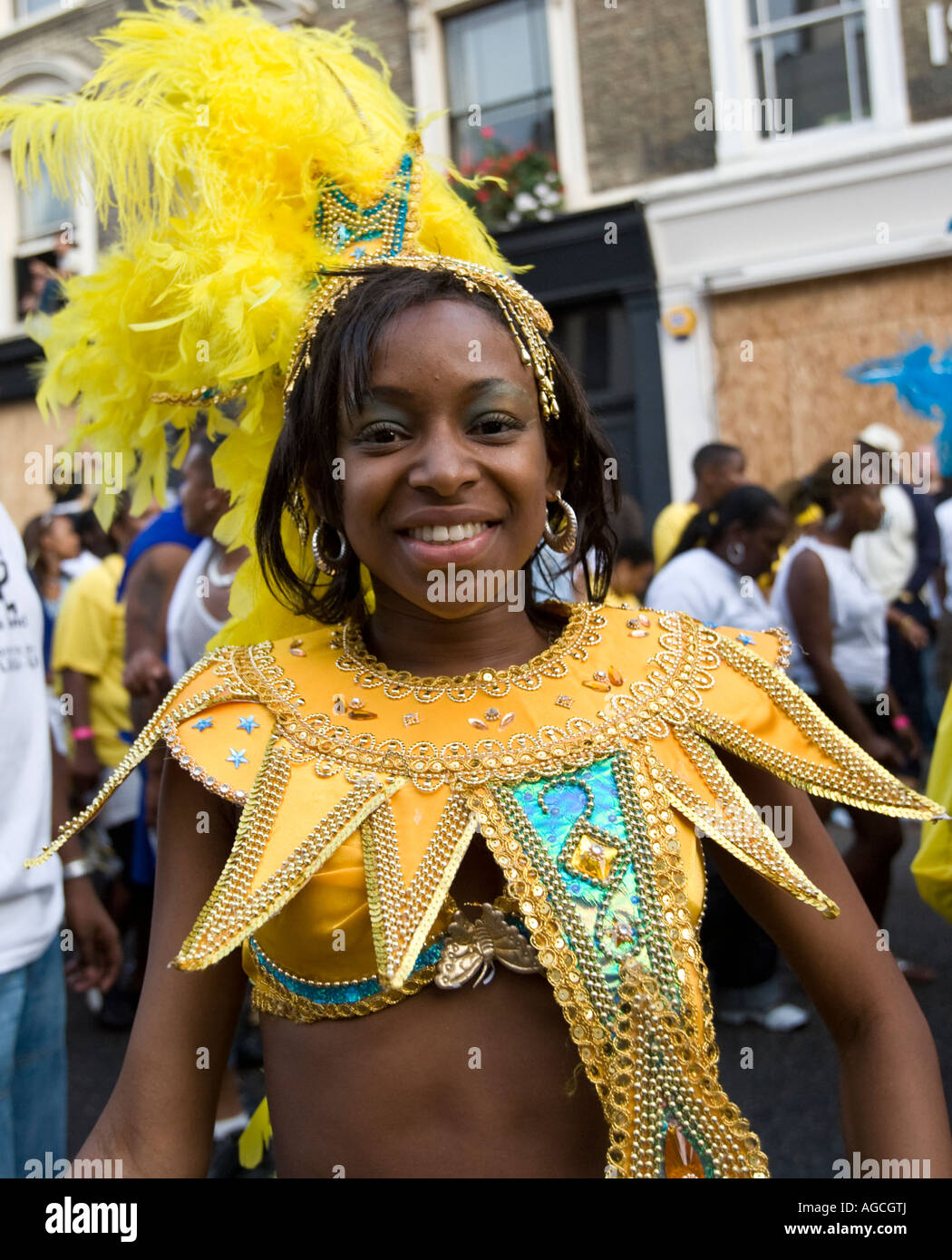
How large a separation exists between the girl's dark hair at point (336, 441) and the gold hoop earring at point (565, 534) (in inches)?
1.0

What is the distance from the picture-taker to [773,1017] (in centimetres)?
395

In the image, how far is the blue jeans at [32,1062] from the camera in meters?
2.00

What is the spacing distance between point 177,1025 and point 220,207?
1.13 meters

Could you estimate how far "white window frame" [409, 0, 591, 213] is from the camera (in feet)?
29.8

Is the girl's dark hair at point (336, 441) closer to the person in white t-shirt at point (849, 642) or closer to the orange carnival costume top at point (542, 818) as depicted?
the orange carnival costume top at point (542, 818)

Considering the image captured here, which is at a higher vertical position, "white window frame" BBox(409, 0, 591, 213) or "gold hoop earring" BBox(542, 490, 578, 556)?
"white window frame" BBox(409, 0, 591, 213)

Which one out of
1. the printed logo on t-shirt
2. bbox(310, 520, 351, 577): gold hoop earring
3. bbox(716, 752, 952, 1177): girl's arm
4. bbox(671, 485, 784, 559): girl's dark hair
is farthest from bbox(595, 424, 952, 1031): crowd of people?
bbox(716, 752, 952, 1177): girl's arm

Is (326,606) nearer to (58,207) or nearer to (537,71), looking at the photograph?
(537,71)

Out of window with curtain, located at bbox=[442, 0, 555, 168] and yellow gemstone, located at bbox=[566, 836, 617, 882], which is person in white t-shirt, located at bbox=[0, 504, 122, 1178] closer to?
yellow gemstone, located at bbox=[566, 836, 617, 882]

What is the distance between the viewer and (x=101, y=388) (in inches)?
72.6

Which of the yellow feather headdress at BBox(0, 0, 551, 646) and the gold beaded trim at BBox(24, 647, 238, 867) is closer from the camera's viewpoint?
the gold beaded trim at BBox(24, 647, 238, 867)

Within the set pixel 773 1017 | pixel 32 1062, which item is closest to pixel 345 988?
pixel 32 1062

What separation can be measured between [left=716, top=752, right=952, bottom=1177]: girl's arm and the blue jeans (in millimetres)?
1319

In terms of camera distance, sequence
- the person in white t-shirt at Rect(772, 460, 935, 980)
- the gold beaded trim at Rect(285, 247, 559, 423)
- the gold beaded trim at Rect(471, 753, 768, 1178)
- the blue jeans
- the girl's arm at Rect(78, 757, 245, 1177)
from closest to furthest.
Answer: the gold beaded trim at Rect(471, 753, 768, 1178), the girl's arm at Rect(78, 757, 245, 1177), the gold beaded trim at Rect(285, 247, 559, 423), the blue jeans, the person in white t-shirt at Rect(772, 460, 935, 980)
